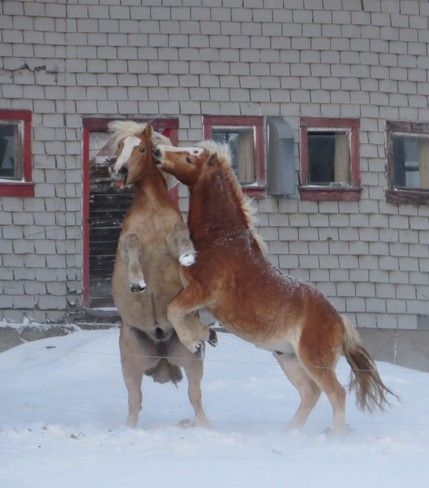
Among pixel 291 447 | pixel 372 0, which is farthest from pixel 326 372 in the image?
pixel 372 0

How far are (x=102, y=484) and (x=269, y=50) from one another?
831 cm

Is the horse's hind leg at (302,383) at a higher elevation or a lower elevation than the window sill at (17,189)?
lower

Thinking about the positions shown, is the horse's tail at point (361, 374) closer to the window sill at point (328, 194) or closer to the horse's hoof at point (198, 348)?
the horse's hoof at point (198, 348)

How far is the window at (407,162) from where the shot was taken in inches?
603

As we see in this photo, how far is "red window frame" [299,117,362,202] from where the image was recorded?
15.1 m

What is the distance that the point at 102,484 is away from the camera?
762 cm

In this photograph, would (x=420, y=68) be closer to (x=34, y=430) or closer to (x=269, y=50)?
(x=269, y=50)

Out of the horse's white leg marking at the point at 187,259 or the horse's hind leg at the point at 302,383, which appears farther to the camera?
the horse's hind leg at the point at 302,383

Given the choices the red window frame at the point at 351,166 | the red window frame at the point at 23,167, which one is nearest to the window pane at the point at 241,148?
the red window frame at the point at 351,166

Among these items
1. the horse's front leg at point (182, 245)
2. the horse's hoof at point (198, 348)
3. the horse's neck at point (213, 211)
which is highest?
the horse's neck at point (213, 211)

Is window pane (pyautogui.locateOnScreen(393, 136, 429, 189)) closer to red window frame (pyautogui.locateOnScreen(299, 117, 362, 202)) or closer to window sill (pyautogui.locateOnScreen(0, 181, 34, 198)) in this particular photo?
red window frame (pyautogui.locateOnScreen(299, 117, 362, 202))

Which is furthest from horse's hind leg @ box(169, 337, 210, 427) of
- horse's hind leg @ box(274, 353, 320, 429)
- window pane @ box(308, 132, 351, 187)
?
window pane @ box(308, 132, 351, 187)

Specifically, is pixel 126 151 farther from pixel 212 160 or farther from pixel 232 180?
pixel 232 180

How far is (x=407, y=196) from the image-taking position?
15.3m
